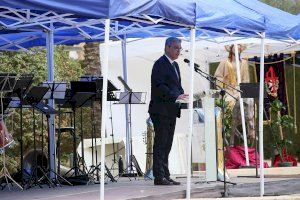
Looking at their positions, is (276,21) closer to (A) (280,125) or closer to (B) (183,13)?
(B) (183,13)

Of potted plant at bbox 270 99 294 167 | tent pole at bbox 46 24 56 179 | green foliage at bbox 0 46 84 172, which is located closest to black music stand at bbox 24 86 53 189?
tent pole at bbox 46 24 56 179

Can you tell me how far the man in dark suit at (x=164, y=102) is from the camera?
46.0 ft

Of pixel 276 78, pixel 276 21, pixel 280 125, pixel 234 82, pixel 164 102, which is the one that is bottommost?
pixel 280 125

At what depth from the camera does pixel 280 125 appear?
70.0ft

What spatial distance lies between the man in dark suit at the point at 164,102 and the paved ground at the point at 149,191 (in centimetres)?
41

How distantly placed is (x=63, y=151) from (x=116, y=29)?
325 inches

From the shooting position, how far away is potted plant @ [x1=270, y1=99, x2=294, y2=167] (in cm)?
2119

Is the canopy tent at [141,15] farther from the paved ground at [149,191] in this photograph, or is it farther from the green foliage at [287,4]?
the green foliage at [287,4]

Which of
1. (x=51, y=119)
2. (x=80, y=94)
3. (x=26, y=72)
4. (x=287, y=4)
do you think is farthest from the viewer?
(x=287, y=4)

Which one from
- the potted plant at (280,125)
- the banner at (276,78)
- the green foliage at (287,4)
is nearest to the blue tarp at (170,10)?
the potted plant at (280,125)

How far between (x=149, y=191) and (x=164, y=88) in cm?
170

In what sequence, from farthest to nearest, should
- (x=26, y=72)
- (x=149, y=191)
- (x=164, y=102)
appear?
(x=26, y=72), (x=164, y=102), (x=149, y=191)

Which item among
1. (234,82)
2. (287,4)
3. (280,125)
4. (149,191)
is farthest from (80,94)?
(287,4)

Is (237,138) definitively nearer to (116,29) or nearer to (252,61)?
(252,61)
